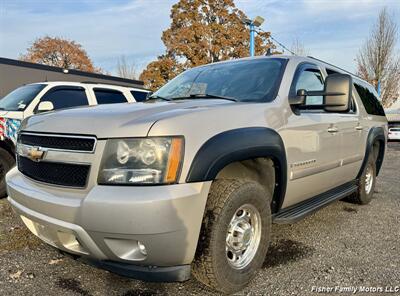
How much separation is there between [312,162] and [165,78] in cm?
2376

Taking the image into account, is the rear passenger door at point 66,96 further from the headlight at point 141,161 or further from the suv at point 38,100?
the headlight at point 141,161

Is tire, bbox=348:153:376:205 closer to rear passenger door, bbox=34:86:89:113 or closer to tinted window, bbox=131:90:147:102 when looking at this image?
tinted window, bbox=131:90:147:102

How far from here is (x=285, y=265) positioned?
3.06 meters

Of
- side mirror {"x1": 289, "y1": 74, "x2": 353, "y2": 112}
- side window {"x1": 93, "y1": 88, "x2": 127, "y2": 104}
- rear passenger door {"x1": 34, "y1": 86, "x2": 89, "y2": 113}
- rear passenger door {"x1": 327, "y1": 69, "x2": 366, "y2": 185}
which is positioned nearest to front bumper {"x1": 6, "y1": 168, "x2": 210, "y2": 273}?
side mirror {"x1": 289, "y1": 74, "x2": 353, "y2": 112}

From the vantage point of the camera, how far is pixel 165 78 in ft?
86.1

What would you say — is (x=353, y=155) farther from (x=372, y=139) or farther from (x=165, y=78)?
(x=165, y=78)

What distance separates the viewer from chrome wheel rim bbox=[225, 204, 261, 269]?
8.55 ft

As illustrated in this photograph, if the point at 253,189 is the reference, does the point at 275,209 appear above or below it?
below

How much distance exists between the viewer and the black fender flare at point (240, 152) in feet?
7.27

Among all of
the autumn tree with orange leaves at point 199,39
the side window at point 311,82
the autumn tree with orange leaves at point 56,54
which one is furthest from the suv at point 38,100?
the autumn tree with orange leaves at point 56,54

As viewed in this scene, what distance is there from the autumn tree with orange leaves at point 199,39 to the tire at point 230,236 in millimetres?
23257

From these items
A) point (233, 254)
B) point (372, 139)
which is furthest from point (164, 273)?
point (372, 139)

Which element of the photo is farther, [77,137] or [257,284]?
[257,284]

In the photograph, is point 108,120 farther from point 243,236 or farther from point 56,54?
point 56,54
